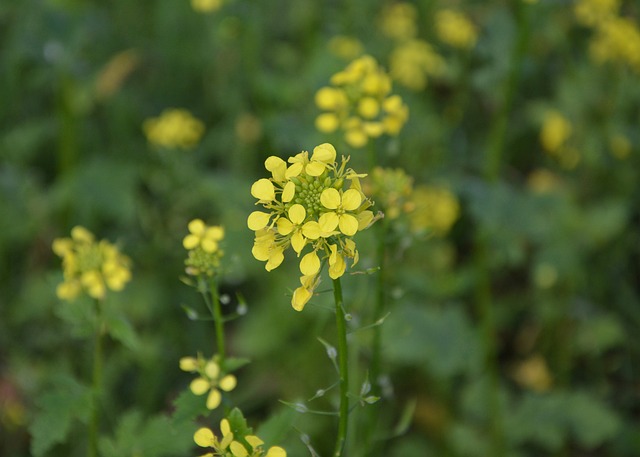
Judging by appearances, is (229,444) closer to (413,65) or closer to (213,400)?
(213,400)

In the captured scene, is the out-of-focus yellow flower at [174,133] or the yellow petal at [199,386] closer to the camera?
the yellow petal at [199,386]

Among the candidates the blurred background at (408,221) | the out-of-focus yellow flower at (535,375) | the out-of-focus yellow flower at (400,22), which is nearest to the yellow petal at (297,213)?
the blurred background at (408,221)

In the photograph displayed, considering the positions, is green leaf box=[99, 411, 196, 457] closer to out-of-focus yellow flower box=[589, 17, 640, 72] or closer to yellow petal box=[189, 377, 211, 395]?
yellow petal box=[189, 377, 211, 395]

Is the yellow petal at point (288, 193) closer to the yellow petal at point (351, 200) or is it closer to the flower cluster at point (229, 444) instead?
the yellow petal at point (351, 200)

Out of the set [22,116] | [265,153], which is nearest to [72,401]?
[265,153]

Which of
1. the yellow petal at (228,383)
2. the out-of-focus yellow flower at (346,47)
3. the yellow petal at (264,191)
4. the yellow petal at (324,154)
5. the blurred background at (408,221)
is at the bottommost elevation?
the blurred background at (408,221)

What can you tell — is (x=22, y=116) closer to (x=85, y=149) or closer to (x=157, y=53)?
(x=85, y=149)
